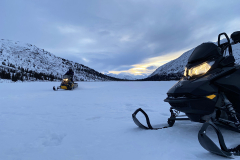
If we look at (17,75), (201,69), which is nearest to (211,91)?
(201,69)

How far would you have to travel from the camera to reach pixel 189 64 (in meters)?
2.50

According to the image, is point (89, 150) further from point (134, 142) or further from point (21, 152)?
point (21, 152)

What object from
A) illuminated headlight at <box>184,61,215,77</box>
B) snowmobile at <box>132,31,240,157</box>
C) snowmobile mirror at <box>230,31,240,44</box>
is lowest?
snowmobile at <box>132,31,240,157</box>

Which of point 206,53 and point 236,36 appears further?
point 236,36

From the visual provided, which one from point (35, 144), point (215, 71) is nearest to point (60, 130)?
point (35, 144)

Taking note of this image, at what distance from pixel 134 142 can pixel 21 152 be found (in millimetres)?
1685

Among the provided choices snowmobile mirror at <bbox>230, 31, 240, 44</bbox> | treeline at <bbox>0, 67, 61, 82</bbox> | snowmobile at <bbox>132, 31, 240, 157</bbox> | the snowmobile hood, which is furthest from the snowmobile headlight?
treeline at <bbox>0, 67, 61, 82</bbox>

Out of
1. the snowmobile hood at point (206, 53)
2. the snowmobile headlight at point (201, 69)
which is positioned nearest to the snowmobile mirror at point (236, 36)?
the snowmobile hood at point (206, 53)

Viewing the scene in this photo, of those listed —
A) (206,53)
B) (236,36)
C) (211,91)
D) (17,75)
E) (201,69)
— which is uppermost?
(17,75)

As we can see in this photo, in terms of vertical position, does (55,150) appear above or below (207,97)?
below

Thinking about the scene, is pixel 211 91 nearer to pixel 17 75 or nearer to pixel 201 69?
pixel 201 69

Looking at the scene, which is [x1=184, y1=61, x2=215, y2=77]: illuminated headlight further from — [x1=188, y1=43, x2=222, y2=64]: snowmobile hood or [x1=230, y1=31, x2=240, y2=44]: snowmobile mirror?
[x1=230, y1=31, x2=240, y2=44]: snowmobile mirror

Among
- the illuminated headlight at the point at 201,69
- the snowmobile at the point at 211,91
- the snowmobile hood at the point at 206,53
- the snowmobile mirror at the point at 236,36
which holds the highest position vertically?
the snowmobile mirror at the point at 236,36

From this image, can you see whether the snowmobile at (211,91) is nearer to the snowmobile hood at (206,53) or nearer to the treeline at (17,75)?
the snowmobile hood at (206,53)
